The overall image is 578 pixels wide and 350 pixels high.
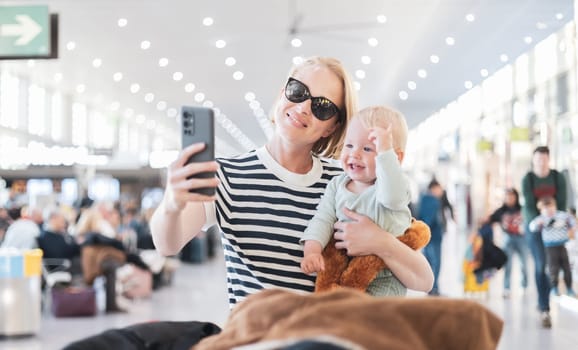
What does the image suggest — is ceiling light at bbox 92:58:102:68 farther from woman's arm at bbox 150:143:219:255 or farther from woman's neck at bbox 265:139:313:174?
woman's arm at bbox 150:143:219:255

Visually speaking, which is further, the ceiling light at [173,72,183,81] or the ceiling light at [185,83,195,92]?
the ceiling light at [185,83,195,92]

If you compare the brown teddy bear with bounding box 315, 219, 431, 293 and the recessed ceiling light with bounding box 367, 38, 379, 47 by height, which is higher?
the recessed ceiling light with bounding box 367, 38, 379, 47

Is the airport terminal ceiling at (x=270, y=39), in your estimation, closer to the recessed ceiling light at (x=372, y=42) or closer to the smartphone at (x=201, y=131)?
the recessed ceiling light at (x=372, y=42)

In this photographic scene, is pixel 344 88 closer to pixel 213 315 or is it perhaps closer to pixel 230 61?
pixel 213 315

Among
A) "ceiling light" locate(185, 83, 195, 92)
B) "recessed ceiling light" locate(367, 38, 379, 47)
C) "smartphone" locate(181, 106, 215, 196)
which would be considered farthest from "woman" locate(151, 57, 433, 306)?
"recessed ceiling light" locate(367, 38, 379, 47)

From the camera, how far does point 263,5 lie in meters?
14.9

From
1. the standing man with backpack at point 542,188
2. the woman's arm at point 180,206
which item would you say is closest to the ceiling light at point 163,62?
the standing man with backpack at point 542,188

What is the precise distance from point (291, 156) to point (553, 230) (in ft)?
24.7

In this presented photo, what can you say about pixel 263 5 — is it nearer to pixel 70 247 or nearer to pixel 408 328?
pixel 70 247

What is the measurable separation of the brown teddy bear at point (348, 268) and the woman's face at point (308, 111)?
0.92ft

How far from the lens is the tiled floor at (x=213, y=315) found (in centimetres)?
822

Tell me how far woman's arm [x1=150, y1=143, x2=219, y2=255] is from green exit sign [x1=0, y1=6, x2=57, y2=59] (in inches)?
224

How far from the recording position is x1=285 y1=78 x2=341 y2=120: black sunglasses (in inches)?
91.6

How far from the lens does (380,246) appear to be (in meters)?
2.12
